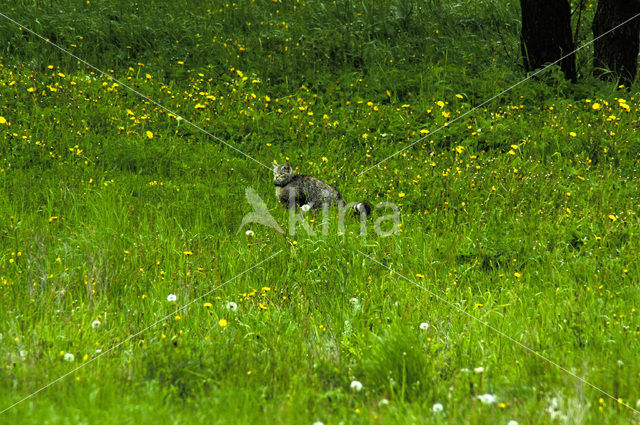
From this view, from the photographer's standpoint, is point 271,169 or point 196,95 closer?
point 271,169

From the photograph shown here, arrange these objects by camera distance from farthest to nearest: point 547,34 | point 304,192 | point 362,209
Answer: point 547,34 → point 304,192 → point 362,209

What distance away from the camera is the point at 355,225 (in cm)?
561

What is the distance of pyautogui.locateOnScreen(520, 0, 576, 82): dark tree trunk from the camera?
901 cm

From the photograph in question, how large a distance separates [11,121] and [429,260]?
5276 millimetres

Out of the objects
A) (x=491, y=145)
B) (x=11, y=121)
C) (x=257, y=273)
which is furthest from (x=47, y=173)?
(x=491, y=145)

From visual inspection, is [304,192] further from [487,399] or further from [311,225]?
[487,399]

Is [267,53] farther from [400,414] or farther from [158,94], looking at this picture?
[400,414]

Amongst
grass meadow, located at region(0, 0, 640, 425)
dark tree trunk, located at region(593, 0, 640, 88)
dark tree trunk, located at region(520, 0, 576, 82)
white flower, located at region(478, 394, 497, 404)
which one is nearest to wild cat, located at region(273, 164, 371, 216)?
grass meadow, located at region(0, 0, 640, 425)

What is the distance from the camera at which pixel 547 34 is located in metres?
9.07

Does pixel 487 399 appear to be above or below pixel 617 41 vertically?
below

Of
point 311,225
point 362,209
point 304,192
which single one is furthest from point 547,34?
point 311,225

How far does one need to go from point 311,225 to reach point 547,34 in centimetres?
558

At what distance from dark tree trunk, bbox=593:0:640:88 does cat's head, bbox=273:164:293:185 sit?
554cm

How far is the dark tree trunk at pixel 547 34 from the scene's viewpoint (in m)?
9.01
